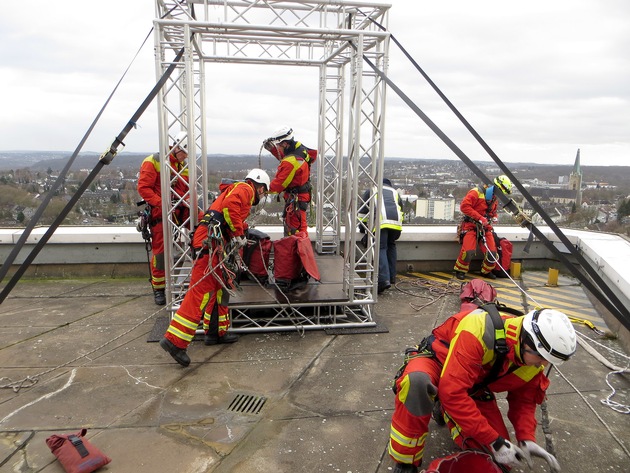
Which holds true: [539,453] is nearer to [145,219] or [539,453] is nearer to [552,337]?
[552,337]

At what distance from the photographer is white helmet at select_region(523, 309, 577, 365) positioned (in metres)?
2.85

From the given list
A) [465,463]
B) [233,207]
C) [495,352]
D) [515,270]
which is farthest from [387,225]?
[465,463]

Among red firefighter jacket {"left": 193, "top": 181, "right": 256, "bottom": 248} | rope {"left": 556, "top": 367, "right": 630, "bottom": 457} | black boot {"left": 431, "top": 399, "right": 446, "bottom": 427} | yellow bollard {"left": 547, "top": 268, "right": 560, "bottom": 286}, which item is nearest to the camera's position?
rope {"left": 556, "top": 367, "right": 630, "bottom": 457}

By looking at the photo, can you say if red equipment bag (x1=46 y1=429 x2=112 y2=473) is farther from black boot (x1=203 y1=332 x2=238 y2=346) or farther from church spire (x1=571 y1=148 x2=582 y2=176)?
church spire (x1=571 y1=148 x2=582 y2=176)

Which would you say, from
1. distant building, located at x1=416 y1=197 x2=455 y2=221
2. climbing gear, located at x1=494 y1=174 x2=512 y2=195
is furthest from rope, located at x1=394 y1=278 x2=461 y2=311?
climbing gear, located at x1=494 y1=174 x2=512 y2=195

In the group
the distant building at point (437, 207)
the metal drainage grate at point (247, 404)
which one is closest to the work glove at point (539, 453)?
the metal drainage grate at point (247, 404)

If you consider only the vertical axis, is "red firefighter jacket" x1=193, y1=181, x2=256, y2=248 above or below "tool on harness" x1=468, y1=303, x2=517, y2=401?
above

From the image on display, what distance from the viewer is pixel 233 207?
5230mm

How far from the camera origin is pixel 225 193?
211 inches

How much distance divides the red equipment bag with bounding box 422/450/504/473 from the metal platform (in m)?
3.00

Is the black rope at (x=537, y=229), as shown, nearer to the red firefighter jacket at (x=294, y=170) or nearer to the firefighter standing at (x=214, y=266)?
the firefighter standing at (x=214, y=266)

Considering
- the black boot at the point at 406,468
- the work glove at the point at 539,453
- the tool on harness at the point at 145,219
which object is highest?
the tool on harness at the point at 145,219

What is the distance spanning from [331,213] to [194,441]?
5889mm

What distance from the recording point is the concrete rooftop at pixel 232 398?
361 cm
